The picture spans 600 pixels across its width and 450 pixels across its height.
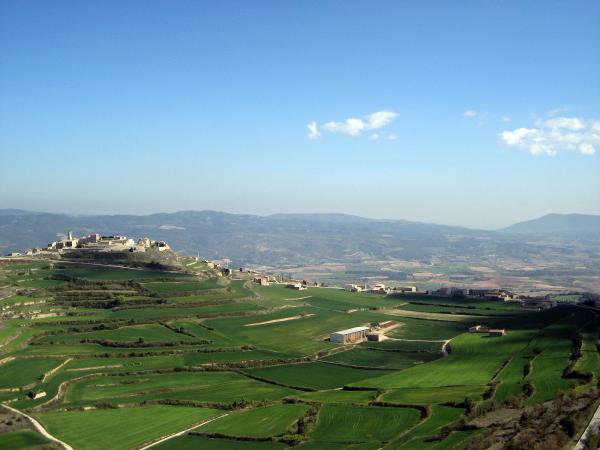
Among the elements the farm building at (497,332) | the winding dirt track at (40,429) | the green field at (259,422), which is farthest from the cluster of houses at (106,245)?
the green field at (259,422)

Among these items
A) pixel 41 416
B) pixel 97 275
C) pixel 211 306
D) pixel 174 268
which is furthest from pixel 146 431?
pixel 174 268

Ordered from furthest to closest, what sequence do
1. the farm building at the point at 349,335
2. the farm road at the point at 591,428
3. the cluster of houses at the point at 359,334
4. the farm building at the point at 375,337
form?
1. the farm building at the point at 375,337
2. the cluster of houses at the point at 359,334
3. the farm building at the point at 349,335
4. the farm road at the point at 591,428

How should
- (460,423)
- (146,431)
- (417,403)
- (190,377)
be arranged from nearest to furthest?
(460,423), (146,431), (417,403), (190,377)

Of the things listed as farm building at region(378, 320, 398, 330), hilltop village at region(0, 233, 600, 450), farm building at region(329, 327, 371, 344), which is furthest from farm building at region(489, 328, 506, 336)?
farm building at region(329, 327, 371, 344)

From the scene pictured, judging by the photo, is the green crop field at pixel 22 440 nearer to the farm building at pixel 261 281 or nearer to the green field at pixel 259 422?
the green field at pixel 259 422

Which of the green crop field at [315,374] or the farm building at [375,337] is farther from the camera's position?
the farm building at [375,337]

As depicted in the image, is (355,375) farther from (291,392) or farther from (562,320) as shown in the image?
(562,320)

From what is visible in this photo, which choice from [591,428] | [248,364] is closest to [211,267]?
[248,364]
